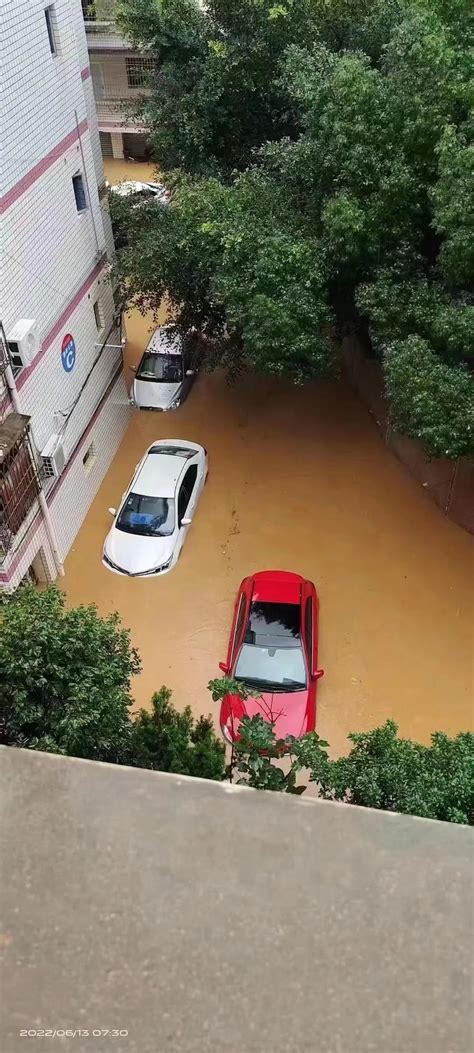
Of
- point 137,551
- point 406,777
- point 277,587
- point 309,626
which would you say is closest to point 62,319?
point 137,551

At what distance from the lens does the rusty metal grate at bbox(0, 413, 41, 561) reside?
28.6 feet

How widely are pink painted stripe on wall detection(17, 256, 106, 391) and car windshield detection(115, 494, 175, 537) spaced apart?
102 inches

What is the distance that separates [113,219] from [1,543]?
682 centimetres

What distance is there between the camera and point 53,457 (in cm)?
978

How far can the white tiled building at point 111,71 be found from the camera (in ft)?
62.9

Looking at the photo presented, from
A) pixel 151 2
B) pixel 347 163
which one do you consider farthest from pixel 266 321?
pixel 151 2

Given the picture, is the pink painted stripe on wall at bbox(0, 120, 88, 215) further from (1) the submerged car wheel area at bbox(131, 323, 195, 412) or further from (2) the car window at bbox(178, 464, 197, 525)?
(2) the car window at bbox(178, 464, 197, 525)

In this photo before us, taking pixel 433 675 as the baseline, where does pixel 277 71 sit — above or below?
above

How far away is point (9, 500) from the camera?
900 cm

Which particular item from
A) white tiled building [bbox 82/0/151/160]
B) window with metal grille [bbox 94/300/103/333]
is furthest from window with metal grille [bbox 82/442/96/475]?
white tiled building [bbox 82/0/151/160]

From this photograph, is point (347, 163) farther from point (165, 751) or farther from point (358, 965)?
point (358, 965)

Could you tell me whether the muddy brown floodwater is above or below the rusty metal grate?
below

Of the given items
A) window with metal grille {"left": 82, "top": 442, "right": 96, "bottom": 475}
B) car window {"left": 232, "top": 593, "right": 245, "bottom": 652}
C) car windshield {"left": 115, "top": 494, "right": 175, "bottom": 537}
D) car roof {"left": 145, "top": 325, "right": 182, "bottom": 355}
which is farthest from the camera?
car roof {"left": 145, "top": 325, "right": 182, "bottom": 355}

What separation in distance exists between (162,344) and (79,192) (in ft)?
Answer: 12.9
